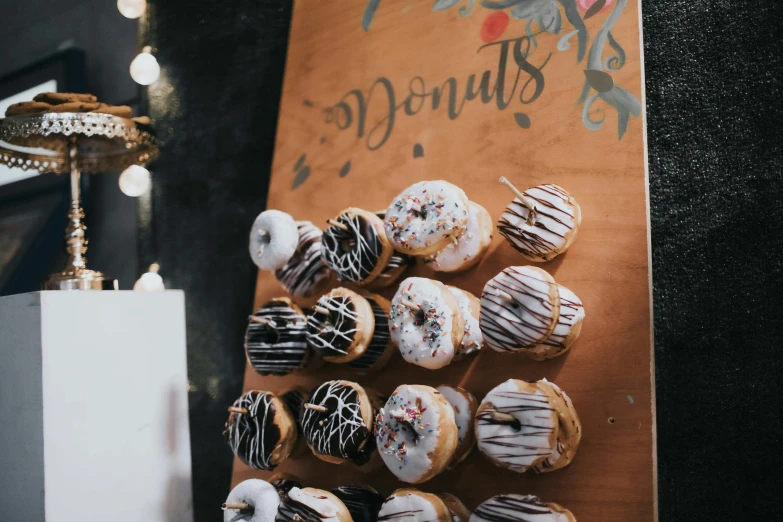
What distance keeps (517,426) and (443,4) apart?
1.18 metres

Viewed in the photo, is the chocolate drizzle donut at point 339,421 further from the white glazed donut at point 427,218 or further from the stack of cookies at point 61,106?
the stack of cookies at point 61,106

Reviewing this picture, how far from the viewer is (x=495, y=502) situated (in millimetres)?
1582

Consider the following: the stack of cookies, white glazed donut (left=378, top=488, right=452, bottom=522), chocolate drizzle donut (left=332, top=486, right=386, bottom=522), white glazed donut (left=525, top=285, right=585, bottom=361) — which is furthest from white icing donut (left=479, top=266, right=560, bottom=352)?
the stack of cookies

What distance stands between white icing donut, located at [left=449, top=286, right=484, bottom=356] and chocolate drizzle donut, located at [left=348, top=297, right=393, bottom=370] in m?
0.23

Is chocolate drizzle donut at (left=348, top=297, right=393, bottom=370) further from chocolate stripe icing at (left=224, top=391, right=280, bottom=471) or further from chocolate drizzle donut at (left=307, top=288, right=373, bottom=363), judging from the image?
chocolate stripe icing at (left=224, top=391, right=280, bottom=471)

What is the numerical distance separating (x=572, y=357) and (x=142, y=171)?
1721 millimetres

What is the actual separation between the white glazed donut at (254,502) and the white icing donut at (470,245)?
0.78 m

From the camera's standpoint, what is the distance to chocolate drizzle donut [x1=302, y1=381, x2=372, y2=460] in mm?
1736

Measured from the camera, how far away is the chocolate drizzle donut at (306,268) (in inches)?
80.6

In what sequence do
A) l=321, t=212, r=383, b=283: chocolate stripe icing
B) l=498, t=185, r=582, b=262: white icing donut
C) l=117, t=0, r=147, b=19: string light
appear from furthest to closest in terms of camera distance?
1. l=117, t=0, r=147, b=19: string light
2. l=321, t=212, r=383, b=283: chocolate stripe icing
3. l=498, t=185, r=582, b=262: white icing donut

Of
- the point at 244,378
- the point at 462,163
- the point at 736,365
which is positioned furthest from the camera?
the point at 244,378

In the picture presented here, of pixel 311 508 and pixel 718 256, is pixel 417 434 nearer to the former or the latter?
pixel 311 508

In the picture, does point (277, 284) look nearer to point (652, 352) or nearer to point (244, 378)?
point (244, 378)

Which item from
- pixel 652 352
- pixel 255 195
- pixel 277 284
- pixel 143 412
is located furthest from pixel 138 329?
pixel 652 352
